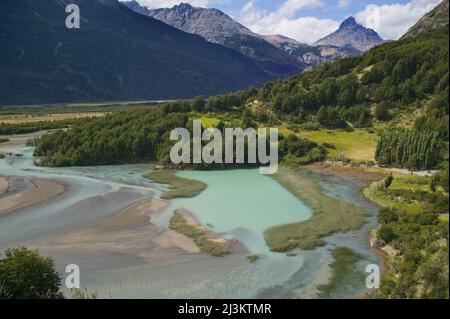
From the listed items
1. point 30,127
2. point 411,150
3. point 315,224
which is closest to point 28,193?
point 315,224

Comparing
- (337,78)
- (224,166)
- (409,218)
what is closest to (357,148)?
(224,166)

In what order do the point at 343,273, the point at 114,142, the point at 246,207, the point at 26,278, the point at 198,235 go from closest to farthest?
the point at 26,278 < the point at 343,273 < the point at 198,235 < the point at 246,207 < the point at 114,142

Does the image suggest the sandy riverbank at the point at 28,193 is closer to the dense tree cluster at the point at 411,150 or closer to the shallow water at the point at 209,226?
the shallow water at the point at 209,226

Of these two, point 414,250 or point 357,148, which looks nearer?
point 414,250

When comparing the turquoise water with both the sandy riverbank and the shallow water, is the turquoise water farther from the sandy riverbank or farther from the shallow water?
the sandy riverbank

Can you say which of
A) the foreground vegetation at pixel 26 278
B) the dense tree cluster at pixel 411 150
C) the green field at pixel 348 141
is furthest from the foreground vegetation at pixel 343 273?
the green field at pixel 348 141

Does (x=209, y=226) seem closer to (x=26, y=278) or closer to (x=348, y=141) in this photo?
(x=26, y=278)
